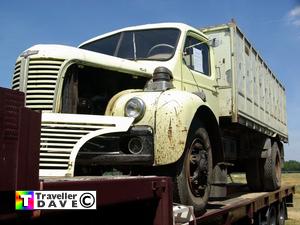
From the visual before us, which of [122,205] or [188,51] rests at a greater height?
[188,51]

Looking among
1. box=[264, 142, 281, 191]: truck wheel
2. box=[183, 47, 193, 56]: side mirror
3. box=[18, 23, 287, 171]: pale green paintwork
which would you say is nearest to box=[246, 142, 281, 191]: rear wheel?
box=[264, 142, 281, 191]: truck wheel

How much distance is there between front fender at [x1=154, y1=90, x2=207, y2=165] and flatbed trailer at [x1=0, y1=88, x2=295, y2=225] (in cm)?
53

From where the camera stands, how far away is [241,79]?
7.41m

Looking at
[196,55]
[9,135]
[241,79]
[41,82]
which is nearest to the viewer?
[9,135]

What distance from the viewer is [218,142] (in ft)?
17.6

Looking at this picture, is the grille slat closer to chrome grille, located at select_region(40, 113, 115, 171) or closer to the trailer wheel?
chrome grille, located at select_region(40, 113, 115, 171)

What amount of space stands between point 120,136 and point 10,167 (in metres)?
2.16

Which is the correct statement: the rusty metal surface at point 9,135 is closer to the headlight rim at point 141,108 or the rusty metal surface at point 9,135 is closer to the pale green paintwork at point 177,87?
the pale green paintwork at point 177,87

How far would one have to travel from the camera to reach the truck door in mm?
5867

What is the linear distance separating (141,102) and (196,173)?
956mm

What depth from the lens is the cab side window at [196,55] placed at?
5973mm

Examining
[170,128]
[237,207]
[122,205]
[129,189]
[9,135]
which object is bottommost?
[237,207]

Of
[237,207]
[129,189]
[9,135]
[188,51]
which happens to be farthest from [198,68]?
[9,135]

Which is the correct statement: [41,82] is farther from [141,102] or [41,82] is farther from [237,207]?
[237,207]
